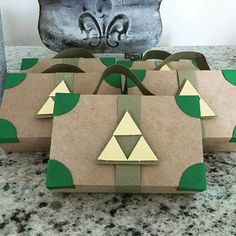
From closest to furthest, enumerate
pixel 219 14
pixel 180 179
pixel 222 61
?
1. pixel 180 179
2. pixel 222 61
3. pixel 219 14

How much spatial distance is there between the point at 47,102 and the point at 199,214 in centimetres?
20

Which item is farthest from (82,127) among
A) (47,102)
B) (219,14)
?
(219,14)

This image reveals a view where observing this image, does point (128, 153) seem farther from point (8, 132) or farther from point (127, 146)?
point (8, 132)

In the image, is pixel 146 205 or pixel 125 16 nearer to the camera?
pixel 146 205

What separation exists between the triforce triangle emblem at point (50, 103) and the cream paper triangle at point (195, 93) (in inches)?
5.2

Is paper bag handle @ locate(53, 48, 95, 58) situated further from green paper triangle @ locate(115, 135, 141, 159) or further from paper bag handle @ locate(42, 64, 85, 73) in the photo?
green paper triangle @ locate(115, 135, 141, 159)

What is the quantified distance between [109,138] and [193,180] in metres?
0.09

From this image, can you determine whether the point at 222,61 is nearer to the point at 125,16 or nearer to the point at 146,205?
the point at 125,16

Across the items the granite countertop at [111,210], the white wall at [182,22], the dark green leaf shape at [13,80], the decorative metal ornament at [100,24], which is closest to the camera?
the granite countertop at [111,210]

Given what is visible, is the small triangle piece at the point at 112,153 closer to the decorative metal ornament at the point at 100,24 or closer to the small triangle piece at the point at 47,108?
the small triangle piece at the point at 47,108

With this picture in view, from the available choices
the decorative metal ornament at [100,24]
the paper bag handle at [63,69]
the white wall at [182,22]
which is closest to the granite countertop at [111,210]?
the paper bag handle at [63,69]

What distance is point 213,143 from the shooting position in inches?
19.1

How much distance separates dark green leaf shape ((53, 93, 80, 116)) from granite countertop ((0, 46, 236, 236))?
78mm

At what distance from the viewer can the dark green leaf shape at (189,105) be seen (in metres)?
0.44
